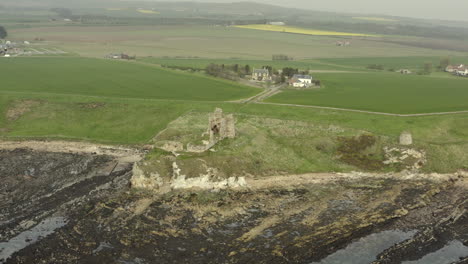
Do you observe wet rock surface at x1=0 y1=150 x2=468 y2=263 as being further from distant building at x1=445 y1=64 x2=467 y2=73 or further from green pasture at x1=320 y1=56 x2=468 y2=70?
green pasture at x1=320 y1=56 x2=468 y2=70

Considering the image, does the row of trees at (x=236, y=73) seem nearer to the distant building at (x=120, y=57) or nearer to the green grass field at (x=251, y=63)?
the green grass field at (x=251, y=63)

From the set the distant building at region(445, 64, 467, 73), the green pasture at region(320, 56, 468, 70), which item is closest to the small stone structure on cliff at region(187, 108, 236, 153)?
the green pasture at region(320, 56, 468, 70)

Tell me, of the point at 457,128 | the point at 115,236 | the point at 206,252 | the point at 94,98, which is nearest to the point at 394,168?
the point at 457,128

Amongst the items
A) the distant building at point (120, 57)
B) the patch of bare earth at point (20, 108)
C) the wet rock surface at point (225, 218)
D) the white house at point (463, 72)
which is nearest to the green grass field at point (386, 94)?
the white house at point (463, 72)

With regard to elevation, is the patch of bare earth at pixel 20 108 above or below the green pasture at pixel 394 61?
below

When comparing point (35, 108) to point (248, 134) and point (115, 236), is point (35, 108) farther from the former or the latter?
point (115, 236)

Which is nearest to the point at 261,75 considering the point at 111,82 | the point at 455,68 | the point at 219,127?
the point at 111,82

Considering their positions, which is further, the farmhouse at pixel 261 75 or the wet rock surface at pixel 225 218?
the farmhouse at pixel 261 75

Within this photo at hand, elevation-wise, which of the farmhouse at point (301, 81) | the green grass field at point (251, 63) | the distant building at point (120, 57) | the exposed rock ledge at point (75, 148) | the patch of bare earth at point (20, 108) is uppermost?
the distant building at point (120, 57)
